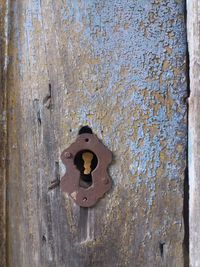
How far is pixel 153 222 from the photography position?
2.61 ft

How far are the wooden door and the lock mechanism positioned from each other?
0.02m

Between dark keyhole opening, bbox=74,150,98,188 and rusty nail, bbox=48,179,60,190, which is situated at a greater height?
dark keyhole opening, bbox=74,150,98,188

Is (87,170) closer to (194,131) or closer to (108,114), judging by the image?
(108,114)

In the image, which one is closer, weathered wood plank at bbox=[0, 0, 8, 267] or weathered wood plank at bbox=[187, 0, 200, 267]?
weathered wood plank at bbox=[187, 0, 200, 267]

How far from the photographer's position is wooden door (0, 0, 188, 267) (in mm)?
790

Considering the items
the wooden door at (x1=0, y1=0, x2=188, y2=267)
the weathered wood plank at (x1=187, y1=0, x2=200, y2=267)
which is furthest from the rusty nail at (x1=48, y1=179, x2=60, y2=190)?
the weathered wood plank at (x1=187, y1=0, x2=200, y2=267)

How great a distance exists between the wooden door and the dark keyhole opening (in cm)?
3

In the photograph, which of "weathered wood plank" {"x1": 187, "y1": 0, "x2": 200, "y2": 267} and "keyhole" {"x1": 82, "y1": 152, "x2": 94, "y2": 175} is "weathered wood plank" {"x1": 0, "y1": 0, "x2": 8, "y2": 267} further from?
"weathered wood plank" {"x1": 187, "y1": 0, "x2": 200, "y2": 267}

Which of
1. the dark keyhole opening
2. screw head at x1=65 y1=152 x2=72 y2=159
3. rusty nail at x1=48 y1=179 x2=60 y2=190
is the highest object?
screw head at x1=65 y1=152 x2=72 y2=159

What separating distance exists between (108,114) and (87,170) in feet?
0.37

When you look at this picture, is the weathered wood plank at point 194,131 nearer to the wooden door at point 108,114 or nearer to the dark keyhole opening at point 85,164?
the wooden door at point 108,114

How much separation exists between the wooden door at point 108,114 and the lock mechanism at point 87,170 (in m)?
0.02

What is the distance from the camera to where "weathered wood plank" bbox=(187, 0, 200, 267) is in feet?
2.30

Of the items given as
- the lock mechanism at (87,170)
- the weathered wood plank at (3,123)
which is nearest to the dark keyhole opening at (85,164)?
the lock mechanism at (87,170)
